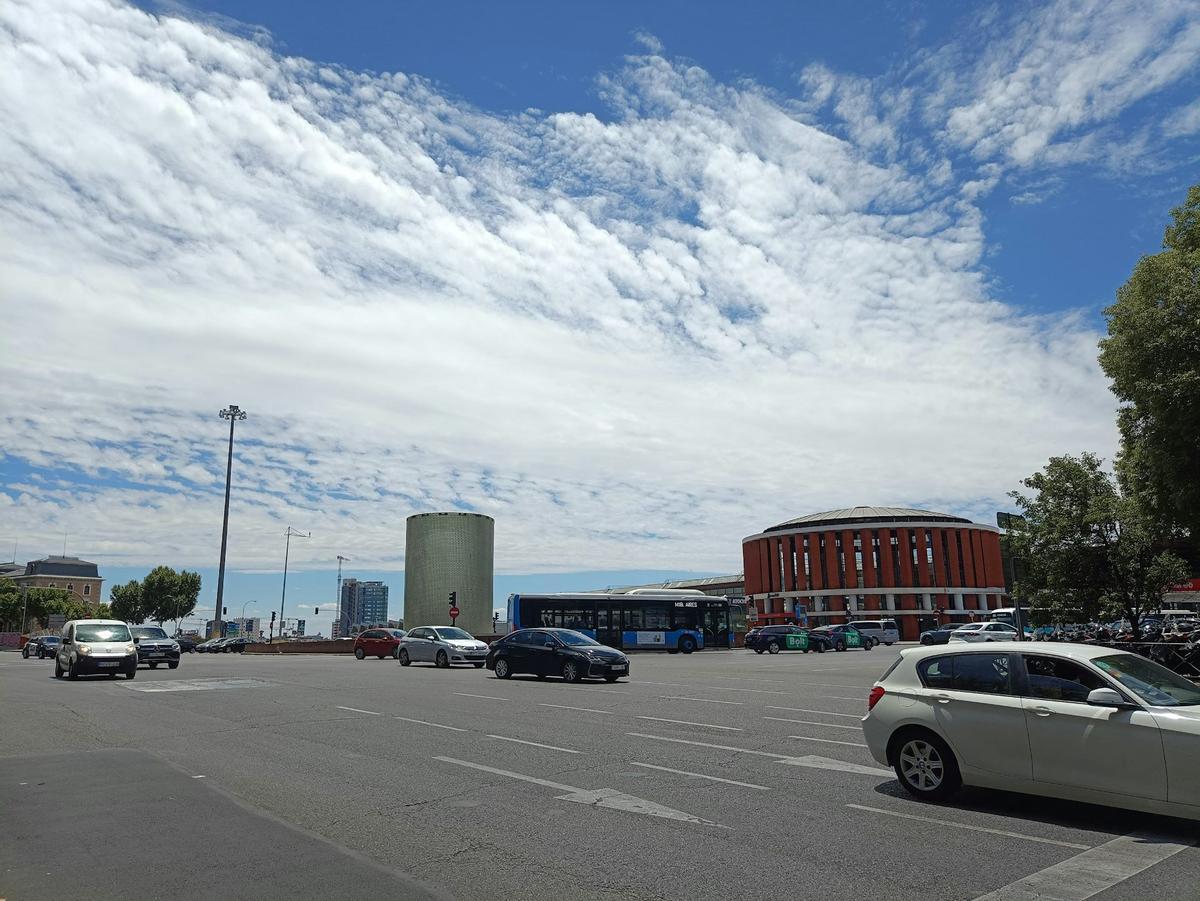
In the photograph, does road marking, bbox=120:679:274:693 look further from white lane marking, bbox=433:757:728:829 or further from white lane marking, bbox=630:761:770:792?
white lane marking, bbox=433:757:728:829

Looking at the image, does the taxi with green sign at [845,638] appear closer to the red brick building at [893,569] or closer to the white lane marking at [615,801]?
the red brick building at [893,569]

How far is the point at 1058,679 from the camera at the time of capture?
24.2 ft

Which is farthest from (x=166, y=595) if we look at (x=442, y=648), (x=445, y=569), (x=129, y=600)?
(x=442, y=648)

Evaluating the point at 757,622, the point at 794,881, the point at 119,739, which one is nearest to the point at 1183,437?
the point at 794,881

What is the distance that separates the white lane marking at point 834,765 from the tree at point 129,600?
119408mm

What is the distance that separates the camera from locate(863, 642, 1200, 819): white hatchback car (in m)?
6.59

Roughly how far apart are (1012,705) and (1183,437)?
36.0 feet

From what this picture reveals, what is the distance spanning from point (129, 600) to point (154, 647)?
94985 millimetres

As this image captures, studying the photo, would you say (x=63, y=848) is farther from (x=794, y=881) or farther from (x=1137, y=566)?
(x=1137, y=566)

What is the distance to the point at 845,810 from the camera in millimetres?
7594

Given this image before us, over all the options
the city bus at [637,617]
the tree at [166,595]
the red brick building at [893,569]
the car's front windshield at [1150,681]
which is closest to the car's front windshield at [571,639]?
the car's front windshield at [1150,681]

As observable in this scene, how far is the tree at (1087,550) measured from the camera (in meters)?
23.1

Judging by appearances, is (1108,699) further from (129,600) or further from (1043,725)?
(129,600)

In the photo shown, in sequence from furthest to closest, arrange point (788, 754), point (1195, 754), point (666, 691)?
point (666, 691) → point (788, 754) → point (1195, 754)
